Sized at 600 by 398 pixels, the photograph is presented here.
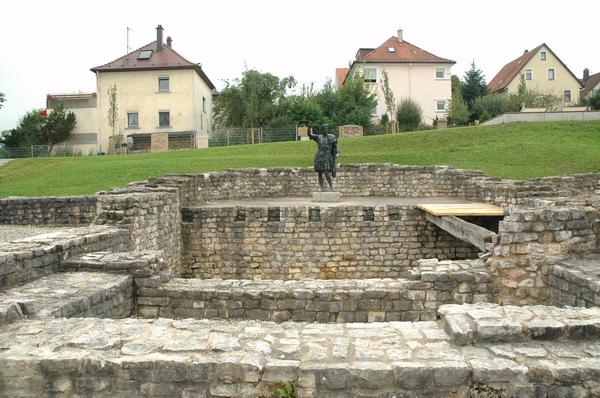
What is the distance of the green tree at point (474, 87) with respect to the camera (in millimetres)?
52844

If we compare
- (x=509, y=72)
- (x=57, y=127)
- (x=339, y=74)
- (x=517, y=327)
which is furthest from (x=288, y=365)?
(x=339, y=74)

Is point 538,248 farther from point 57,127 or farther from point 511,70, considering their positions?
point 511,70

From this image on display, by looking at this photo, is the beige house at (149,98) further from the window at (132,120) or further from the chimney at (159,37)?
the chimney at (159,37)

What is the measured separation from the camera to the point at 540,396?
353cm

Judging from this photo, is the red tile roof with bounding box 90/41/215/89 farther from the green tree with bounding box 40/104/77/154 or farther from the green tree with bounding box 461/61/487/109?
the green tree with bounding box 461/61/487/109

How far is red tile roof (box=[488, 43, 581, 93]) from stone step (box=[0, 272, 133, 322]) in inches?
2249

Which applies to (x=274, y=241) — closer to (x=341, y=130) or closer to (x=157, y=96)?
(x=341, y=130)

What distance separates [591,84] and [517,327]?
2805 inches

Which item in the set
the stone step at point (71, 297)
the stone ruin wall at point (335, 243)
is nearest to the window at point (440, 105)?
the stone ruin wall at point (335, 243)

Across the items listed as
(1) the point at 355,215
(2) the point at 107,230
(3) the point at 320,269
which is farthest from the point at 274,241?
(2) the point at 107,230

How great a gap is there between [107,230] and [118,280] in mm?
2434

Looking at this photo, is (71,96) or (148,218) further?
(71,96)

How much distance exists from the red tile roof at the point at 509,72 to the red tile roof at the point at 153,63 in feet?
110

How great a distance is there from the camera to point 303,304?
247 inches
